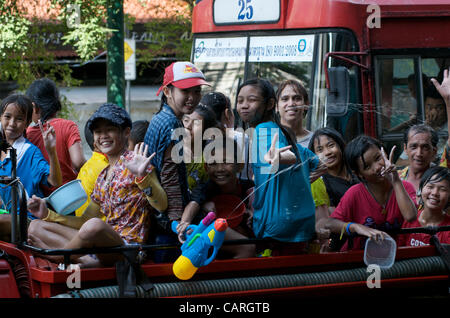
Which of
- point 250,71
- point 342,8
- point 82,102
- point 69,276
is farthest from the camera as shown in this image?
point 82,102

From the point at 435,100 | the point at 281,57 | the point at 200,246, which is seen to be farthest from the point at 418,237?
the point at 281,57

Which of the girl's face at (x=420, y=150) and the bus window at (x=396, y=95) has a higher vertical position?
the bus window at (x=396, y=95)

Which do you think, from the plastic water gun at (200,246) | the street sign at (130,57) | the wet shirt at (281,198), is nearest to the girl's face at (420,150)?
the wet shirt at (281,198)

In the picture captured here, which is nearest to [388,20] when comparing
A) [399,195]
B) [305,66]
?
[305,66]

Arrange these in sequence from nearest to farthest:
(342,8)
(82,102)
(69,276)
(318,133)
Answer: (69,276) → (318,133) → (342,8) → (82,102)

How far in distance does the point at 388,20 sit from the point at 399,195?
280 centimetres

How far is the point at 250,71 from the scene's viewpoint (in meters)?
6.99

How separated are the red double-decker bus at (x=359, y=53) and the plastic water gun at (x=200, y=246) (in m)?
2.84

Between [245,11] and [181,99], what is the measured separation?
2.86 meters

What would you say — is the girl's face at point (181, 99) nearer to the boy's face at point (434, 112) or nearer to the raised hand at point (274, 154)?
Result: the raised hand at point (274, 154)

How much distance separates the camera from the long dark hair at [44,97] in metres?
5.76

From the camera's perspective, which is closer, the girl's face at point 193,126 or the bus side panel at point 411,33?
the girl's face at point 193,126

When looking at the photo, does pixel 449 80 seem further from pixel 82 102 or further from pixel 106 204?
pixel 82 102
